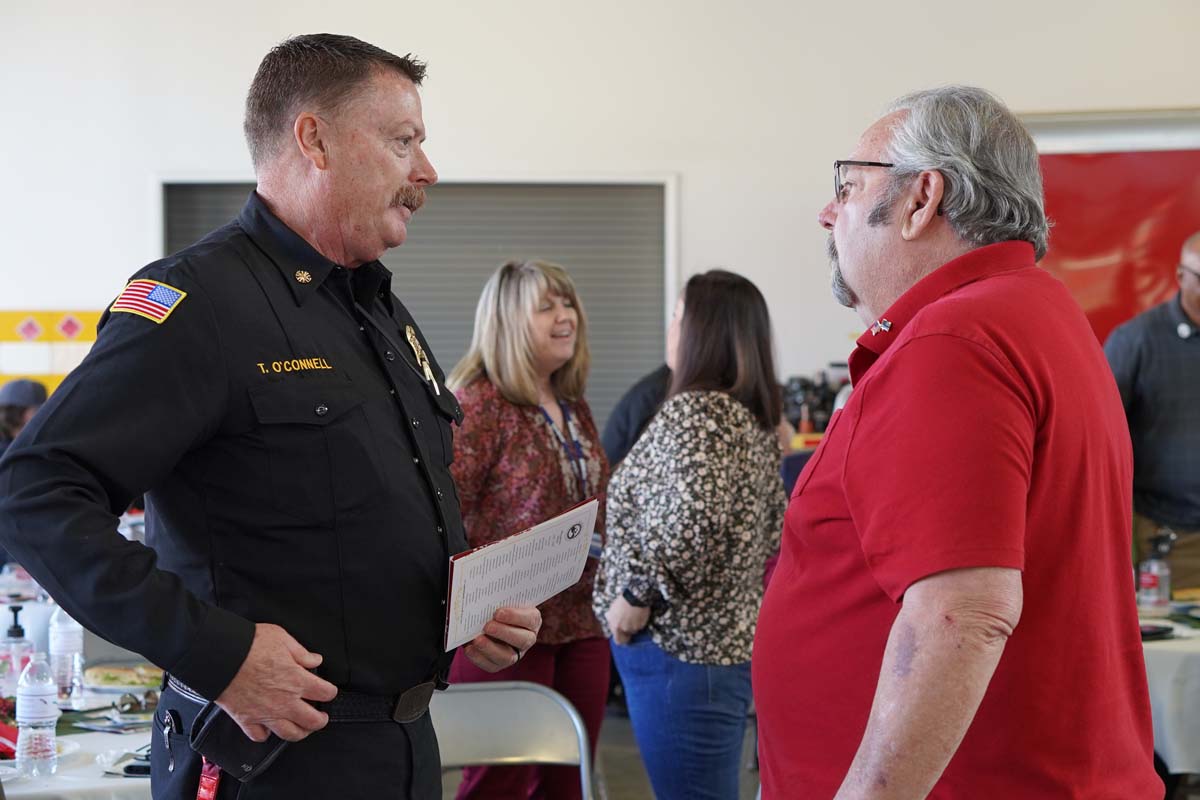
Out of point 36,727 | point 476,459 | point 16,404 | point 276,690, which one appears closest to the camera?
point 276,690

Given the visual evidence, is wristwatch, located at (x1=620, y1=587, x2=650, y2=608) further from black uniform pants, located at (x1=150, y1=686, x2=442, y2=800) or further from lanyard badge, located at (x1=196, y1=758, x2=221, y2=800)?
lanyard badge, located at (x1=196, y1=758, x2=221, y2=800)

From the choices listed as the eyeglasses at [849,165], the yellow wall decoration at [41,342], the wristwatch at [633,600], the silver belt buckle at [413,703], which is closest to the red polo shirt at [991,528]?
the eyeglasses at [849,165]

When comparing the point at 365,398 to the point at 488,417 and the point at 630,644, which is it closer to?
the point at 630,644

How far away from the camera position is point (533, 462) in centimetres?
335

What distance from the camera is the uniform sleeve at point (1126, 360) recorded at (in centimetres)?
429

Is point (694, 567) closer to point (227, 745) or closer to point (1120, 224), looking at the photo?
point (227, 745)

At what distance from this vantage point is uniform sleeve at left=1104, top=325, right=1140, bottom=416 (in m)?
4.29

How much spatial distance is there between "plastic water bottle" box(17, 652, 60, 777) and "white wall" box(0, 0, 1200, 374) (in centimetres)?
410

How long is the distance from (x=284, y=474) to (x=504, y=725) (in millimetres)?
1316

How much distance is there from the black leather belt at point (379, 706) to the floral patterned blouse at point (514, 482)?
152 centimetres

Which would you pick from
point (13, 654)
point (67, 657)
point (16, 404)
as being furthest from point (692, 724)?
point (16, 404)

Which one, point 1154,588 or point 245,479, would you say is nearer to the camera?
point 245,479

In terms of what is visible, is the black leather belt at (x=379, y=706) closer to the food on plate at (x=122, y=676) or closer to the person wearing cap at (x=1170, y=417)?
the food on plate at (x=122, y=676)

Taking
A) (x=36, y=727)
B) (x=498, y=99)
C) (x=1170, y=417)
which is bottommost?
(x=36, y=727)
